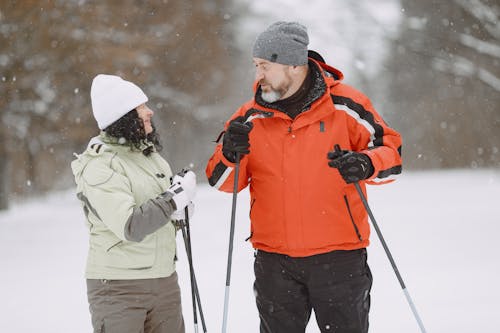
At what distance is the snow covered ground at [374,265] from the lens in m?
5.32

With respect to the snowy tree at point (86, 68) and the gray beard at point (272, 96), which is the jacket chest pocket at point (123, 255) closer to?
the gray beard at point (272, 96)

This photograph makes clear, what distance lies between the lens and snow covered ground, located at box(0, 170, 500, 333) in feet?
17.5

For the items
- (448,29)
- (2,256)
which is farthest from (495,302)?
(448,29)

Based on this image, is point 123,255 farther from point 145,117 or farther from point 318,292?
point 318,292

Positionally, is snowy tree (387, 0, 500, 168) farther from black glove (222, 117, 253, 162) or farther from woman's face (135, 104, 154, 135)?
woman's face (135, 104, 154, 135)

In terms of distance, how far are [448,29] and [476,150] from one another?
4.48 m

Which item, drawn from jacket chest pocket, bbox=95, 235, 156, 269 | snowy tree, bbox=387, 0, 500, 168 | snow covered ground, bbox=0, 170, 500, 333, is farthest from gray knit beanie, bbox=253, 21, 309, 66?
snowy tree, bbox=387, 0, 500, 168

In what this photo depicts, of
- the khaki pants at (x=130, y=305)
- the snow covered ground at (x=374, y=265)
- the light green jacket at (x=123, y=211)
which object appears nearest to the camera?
the light green jacket at (x=123, y=211)

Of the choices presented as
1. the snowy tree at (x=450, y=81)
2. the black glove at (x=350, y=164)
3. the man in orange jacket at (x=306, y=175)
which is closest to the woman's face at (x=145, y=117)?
the man in orange jacket at (x=306, y=175)

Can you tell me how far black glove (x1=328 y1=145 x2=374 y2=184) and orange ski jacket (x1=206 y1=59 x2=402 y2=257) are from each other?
0.13 meters

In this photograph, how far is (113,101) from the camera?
2842 mm

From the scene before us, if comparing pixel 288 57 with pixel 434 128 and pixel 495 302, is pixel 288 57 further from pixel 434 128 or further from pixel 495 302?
pixel 434 128

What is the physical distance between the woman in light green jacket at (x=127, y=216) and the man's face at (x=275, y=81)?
1.84 feet

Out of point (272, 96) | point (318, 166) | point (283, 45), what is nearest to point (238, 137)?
point (272, 96)
